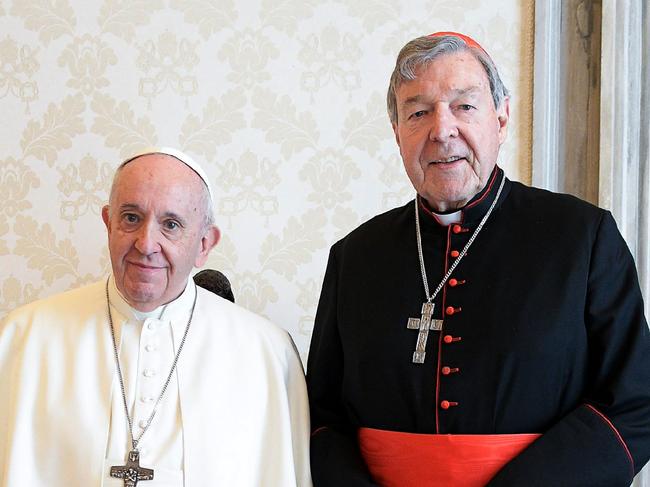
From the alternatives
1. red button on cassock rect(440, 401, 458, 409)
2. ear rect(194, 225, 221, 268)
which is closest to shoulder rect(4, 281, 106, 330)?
ear rect(194, 225, 221, 268)

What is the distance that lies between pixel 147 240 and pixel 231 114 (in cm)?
112

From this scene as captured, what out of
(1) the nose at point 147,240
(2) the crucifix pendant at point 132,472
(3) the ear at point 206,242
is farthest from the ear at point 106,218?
(2) the crucifix pendant at point 132,472

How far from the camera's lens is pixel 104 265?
3164 millimetres

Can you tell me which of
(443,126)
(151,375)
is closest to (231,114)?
(151,375)

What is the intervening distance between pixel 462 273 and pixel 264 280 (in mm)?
1174

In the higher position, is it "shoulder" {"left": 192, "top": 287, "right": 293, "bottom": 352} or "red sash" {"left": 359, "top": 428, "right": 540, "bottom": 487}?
"shoulder" {"left": 192, "top": 287, "right": 293, "bottom": 352}

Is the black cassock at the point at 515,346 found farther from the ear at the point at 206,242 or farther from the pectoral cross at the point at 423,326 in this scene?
the ear at the point at 206,242

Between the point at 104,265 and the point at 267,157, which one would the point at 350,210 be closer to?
the point at 267,157

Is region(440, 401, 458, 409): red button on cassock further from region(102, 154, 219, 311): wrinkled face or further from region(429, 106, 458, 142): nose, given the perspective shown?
region(102, 154, 219, 311): wrinkled face

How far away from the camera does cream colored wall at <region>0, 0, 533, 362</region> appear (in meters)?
3.15

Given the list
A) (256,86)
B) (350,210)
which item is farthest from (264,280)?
(256,86)

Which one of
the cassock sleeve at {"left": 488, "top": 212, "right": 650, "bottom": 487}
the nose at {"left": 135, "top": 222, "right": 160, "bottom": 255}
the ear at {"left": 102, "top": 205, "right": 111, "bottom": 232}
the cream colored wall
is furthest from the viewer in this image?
the cream colored wall

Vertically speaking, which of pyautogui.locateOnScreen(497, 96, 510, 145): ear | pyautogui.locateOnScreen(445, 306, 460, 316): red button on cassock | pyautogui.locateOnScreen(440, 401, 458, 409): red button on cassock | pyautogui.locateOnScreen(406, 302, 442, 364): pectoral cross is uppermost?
pyautogui.locateOnScreen(497, 96, 510, 145): ear

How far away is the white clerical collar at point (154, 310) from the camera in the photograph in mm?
2340
